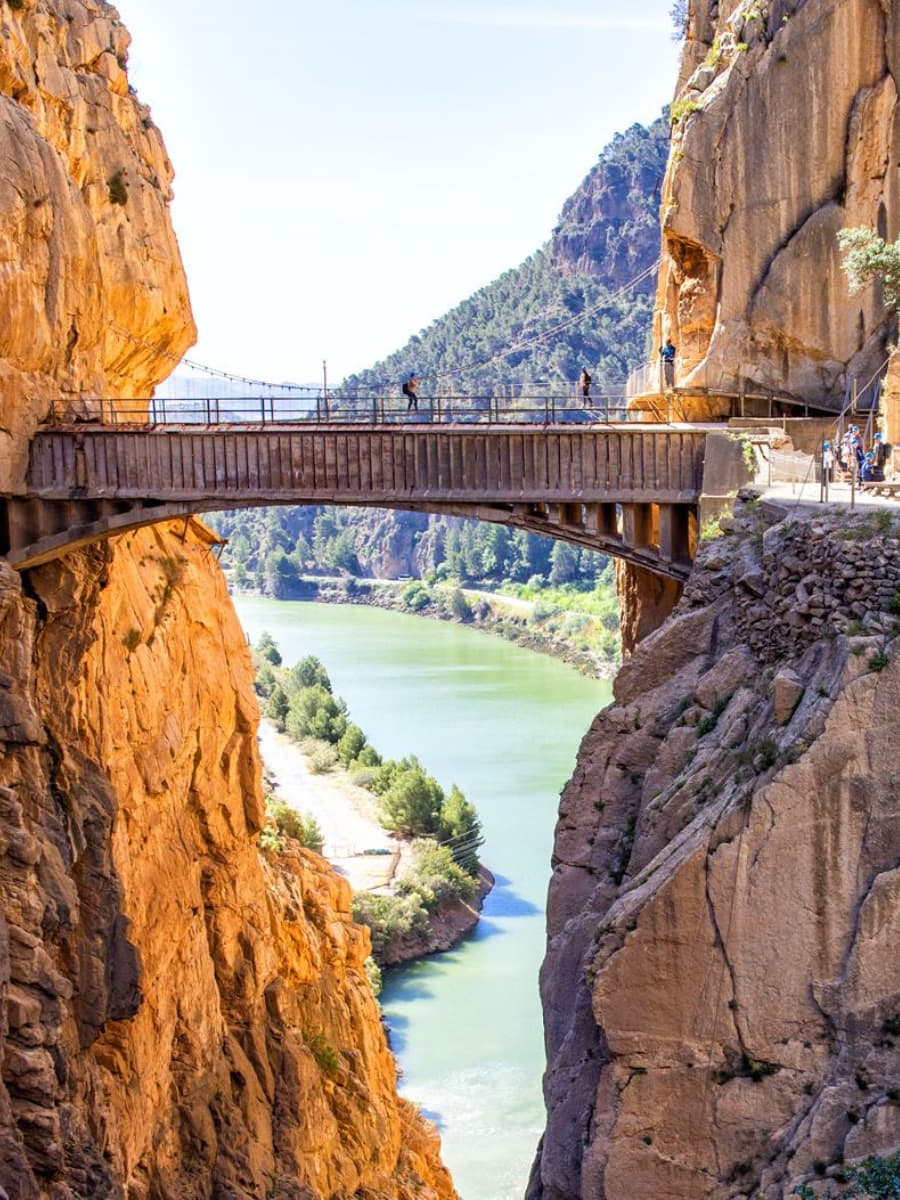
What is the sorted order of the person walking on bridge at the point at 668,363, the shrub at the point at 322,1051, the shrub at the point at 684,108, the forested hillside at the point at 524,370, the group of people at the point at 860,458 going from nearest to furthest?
the group of people at the point at 860,458, the shrub at the point at 684,108, the person walking on bridge at the point at 668,363, the shrub at the point at 322,1051, the forested hillside at the point at 524,370

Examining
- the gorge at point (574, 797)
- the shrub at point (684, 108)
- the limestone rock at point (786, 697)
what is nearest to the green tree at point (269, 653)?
the gorge at point (574, 797)

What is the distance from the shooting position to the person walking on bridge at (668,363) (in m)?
23.2

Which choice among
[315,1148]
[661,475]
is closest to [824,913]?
[661,475]

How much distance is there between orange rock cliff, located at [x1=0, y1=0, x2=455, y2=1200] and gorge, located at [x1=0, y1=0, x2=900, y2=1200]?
0.22 ft

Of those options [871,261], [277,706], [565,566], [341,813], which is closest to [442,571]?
[565,566]

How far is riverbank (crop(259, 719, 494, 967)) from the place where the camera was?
4609cm

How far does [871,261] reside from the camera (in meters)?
18.8

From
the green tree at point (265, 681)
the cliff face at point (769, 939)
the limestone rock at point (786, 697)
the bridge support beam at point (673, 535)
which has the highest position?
the bridge support beam at point (673, 535)

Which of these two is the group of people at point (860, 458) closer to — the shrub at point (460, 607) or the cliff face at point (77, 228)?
the cliff face at point (77, 228)

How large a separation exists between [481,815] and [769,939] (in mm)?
46423

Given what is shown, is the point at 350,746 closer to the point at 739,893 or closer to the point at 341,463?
the point at 341,463

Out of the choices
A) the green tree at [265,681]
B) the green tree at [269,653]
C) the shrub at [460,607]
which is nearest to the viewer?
the green tree at [265,681]

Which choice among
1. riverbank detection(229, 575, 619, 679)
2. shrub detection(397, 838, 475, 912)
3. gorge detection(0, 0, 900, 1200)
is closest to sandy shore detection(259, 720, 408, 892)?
shrub detection(397, 838, 475, 912)

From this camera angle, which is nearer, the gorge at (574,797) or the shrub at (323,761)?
the gorge at (574,797)
